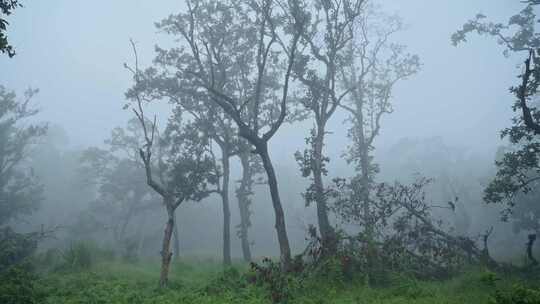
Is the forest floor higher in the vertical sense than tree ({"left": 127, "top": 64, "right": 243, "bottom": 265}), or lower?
lower

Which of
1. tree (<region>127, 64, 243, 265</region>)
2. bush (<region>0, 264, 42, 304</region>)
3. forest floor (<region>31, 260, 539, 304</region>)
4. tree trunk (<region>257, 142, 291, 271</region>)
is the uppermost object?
tree (<region>127, 64, 243, 265</region>)

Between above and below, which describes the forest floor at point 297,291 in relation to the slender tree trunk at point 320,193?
below

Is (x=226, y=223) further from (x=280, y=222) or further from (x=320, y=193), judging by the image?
(x=280, y=222)

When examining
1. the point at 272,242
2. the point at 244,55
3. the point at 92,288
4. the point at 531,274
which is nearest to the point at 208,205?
the point at 272,242

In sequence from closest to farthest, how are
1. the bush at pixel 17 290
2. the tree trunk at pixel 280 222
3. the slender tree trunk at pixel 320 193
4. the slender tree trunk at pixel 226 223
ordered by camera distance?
the bush at pixel 17 290 < the tree trunk at pixel 280 222 < the slender tree trunk at pixel 320 193 < the slender tree trunk at pixel 226 223

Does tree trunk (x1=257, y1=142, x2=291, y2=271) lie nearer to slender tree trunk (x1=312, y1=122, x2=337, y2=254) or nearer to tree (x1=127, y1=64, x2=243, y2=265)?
slender tree trunk (x1=312, y1=122, x2=337, y2=254)

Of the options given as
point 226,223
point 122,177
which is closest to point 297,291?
point 226,223

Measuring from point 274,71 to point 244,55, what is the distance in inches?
120

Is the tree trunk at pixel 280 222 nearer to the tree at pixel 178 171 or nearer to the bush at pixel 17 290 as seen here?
the tree at pixel 178 171

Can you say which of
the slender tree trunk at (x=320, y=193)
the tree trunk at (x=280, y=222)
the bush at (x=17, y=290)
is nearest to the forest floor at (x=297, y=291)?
the bush at (x=17, y=290)

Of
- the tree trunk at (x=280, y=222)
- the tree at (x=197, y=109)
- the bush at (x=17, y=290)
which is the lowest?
the bush at (x=17, y=290)

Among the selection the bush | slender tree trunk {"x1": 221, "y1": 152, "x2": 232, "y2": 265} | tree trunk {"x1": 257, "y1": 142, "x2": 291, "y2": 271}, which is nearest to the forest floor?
the bush

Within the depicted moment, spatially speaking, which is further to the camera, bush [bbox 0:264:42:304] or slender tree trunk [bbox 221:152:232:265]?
slender tree trunk [bbox 221:152:232:265]

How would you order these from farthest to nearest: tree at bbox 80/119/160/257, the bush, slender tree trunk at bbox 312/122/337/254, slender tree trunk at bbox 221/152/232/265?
tree at bbox 80/119/160/257, slender tree trunk at bbox 221/152/232/265, slender tree trunk at bbox 312/122/337/254, the bush
